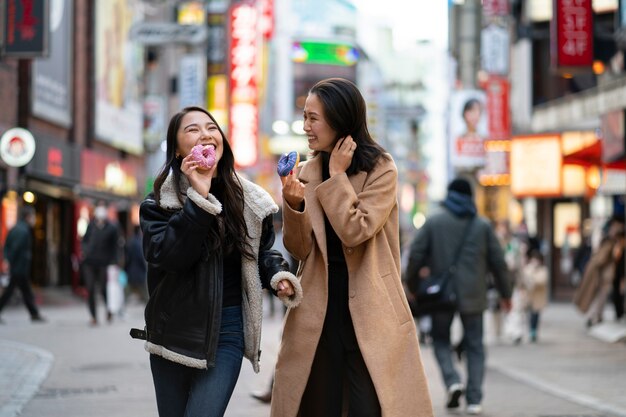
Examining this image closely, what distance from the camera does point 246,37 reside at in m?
44.8

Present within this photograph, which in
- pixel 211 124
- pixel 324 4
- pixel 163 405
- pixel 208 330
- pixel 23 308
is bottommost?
pixel 23 308

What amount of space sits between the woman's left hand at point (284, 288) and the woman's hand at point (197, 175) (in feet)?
1.60

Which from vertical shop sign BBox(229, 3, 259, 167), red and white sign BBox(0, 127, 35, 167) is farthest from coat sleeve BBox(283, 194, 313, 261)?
vertical shop sign BBox(229, 3, 259, 167)

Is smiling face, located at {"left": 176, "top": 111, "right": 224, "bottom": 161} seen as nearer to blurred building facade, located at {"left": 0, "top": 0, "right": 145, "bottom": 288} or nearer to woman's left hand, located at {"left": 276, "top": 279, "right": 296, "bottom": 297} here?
woman's left hand, located at {"left": 276, "top": 279, "right": 296, "bottom": 297}

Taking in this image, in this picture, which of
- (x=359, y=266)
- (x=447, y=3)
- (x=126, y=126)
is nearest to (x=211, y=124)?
(x=359, y=266)

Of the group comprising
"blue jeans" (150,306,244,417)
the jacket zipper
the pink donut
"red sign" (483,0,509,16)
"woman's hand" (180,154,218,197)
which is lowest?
"blue jeans" (150,306,244,417)

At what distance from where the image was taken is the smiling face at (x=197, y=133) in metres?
5.16

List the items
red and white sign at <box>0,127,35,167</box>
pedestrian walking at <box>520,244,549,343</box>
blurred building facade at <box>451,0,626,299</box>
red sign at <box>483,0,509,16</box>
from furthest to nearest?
red sign at <box>483,0,509,16</box>, blurred building facade at <box>451,0,626,299</box>, red and white sign at <box>0,127,35,167</box>, pedestrian walking at <box>520,244,549,343</box>

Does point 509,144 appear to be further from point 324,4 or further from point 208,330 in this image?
point 324,4

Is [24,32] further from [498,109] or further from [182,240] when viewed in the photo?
[498,109]

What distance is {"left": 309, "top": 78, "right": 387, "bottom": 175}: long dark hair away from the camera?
5.33 meters

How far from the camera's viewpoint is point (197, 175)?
497cm

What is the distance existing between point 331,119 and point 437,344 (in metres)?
5.42

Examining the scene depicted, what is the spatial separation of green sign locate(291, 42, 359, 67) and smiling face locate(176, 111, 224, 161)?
90.7 meters
